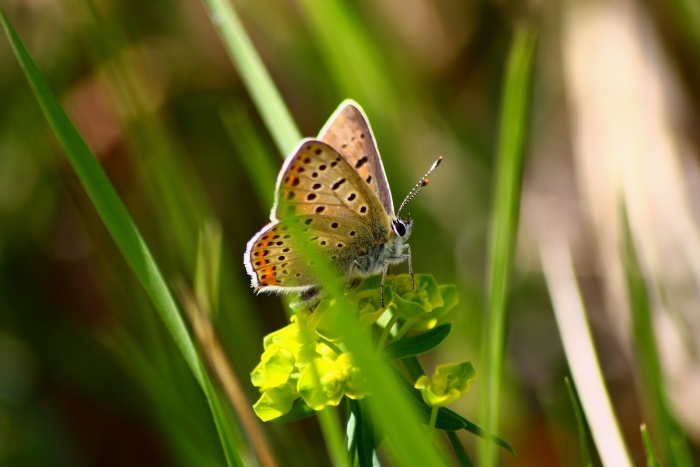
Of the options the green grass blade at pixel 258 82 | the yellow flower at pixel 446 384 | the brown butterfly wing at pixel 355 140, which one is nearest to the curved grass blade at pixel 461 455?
the yellow flower at pixel 446 384

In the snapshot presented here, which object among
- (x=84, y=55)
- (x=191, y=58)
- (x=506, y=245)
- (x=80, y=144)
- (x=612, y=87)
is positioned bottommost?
(x=612, y=87)

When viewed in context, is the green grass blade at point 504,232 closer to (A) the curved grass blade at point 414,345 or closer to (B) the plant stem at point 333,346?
(A) the curved grass blade at point 414,345

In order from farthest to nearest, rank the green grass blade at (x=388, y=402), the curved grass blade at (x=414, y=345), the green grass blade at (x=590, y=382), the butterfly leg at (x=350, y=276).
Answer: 1. the butterfly leg at (x=350, y=276)
2. the green grass blade at (x=590, y=382)
3. the curved grass blade at (x=414, y=345)
4. the green grass blade at (x=388, y=402)

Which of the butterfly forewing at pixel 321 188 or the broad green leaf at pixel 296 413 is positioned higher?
the butterfly forewing at pixel 321 188

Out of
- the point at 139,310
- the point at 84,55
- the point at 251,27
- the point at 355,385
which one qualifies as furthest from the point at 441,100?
the point at 355,385

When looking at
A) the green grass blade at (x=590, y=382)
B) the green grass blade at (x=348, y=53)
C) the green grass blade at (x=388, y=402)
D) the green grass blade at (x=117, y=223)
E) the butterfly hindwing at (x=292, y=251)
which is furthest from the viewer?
the green grass blade at (x=348, y=53)

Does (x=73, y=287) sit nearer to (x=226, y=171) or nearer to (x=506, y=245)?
(x=226, y=171)

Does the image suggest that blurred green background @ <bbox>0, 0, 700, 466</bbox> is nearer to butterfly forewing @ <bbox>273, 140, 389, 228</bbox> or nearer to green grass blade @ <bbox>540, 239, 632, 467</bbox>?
butterfly forewing @ <bbox>273, 140, 389, 228</bbox>

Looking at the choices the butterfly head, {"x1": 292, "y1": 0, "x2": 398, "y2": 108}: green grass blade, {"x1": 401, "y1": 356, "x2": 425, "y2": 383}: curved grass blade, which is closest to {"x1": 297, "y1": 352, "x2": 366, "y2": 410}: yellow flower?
{"x1": 401, "y1": 356, "x2": 425, "y2": 383}: curved grass blade
